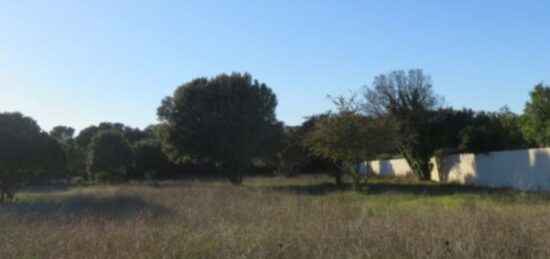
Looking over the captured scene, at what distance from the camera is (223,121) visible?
45.1 metres

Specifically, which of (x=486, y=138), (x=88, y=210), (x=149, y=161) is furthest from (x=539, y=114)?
(x=149, y=161)

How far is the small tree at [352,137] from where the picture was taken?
3434cm

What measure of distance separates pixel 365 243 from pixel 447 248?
3.92 ft

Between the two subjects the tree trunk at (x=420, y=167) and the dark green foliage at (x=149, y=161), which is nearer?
the tree trunk at (x=420, y=167)

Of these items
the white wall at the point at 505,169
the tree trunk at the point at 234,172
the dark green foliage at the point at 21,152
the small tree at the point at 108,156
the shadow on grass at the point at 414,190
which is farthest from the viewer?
the small tree at the point at 108,156

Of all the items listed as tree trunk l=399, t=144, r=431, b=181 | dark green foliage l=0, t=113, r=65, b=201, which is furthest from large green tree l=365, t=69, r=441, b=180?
dark green foliage l=0, t=113, r=65, b=201

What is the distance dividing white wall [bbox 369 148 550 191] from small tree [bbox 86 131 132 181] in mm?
28603

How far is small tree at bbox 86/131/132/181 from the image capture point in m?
58.1

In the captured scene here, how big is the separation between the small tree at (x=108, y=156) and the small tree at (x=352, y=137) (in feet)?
94.1

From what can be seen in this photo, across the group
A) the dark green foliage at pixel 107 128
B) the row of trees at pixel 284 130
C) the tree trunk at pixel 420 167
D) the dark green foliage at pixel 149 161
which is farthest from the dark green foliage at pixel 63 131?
the tree trunk at pixel 420 167

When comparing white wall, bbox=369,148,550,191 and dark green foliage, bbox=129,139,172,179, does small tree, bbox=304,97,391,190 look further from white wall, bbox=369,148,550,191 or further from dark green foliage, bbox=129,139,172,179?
dark green foliage, bbox=129,139,172,179

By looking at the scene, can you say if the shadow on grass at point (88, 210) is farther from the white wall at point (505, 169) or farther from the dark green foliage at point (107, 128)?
the dark green foliage at point (107, 128)

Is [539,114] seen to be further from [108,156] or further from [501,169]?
[108,156]

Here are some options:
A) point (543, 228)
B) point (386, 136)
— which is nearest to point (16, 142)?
point (386, 136)
